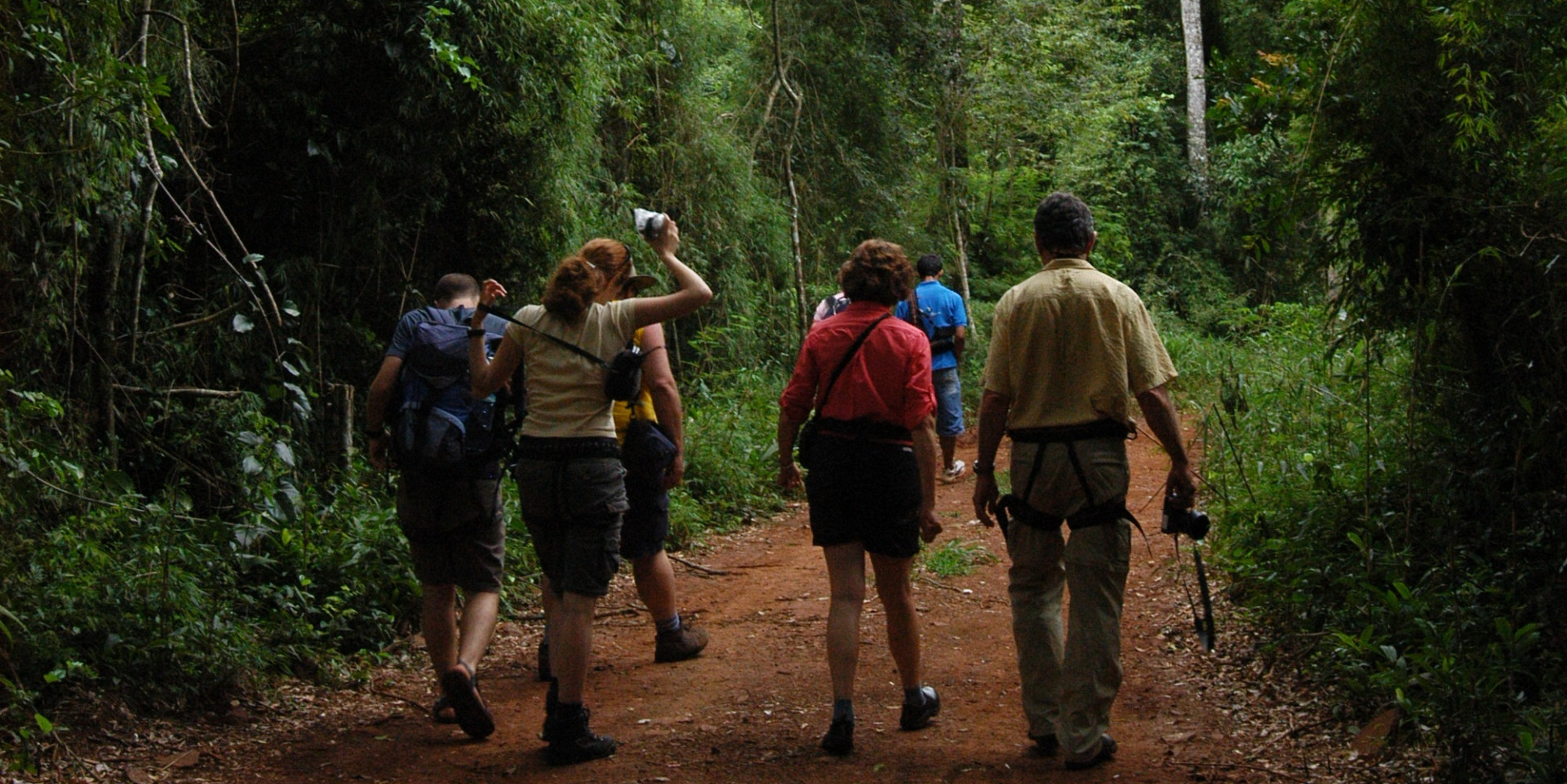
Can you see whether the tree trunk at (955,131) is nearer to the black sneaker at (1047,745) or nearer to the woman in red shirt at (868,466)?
the woman in red shirt at (868,466)

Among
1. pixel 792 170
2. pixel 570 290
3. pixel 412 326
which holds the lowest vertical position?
pixel 412 326

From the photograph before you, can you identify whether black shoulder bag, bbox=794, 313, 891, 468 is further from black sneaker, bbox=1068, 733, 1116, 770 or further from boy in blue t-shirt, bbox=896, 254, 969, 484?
boy in blue t-shirt, bbox=896, 254, 969, 484

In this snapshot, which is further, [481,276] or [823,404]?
[481,276]

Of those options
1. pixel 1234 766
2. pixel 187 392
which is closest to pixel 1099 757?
pixel 1234 766

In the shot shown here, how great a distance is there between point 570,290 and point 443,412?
812mm

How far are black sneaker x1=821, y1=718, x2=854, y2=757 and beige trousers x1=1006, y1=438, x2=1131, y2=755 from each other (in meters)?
0.70

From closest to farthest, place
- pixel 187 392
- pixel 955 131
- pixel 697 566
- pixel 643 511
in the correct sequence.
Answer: pixel 643 511 < pixel 187 392 < pixel 697 566 < pixel 955 131

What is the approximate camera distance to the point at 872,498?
4590 millimetres

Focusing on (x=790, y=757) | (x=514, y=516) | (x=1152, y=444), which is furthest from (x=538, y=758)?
(x=1152, y=444)

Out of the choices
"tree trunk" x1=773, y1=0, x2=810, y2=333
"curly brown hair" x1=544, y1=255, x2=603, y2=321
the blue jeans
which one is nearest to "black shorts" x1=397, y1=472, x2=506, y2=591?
"curly brown hair" x1=544, y1=255, x2=603, y2=321

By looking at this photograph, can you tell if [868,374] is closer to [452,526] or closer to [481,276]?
[452,526]

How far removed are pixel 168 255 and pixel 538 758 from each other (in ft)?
14.8

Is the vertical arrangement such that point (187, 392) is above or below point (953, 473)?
above

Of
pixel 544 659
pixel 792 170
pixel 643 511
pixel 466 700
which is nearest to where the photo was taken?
pixel 466 700
